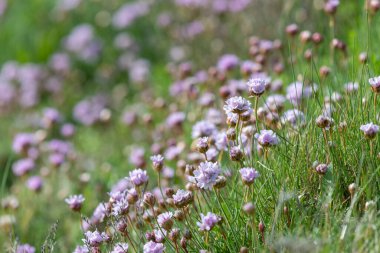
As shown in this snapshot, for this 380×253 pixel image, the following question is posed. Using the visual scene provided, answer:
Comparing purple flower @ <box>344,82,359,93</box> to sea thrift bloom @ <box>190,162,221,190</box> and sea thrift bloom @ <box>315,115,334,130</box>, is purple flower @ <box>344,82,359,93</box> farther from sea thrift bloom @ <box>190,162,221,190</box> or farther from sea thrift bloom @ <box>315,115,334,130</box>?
sea thrift bloom @ <box>190,162,221,190</box>

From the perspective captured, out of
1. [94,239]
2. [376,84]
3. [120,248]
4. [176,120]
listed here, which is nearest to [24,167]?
[176,120]

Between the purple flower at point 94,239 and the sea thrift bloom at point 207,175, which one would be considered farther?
the purple flower at point 94,239

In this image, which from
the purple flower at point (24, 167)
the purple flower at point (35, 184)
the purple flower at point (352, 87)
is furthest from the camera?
the purple flower at point (24, 167)

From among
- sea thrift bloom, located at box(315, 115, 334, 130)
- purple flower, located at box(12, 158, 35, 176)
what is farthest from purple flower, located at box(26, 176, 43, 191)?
sea thrift bloom, located at box(315, 115, 334, 130)

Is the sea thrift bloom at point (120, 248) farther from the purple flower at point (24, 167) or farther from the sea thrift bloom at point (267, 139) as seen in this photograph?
the purple flower at point (24, 167)

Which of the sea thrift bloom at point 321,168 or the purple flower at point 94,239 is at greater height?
the sea thrift bloom at point 321,168

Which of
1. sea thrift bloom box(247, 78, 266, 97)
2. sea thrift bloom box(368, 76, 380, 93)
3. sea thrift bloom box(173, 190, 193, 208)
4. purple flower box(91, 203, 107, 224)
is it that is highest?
sea thrift bloom box(247, 78, 266, 97)

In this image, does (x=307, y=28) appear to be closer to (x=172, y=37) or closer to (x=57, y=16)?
(x=172, y=37)

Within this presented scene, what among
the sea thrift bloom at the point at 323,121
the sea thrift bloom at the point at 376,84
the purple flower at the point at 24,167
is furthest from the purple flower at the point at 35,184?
the sea thrift bloom at the point at 376,84

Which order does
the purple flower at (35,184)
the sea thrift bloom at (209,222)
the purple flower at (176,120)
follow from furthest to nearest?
the purple flower at (35,184), the purple flower at (176,120), the sea thrift bloom at (209,222)
